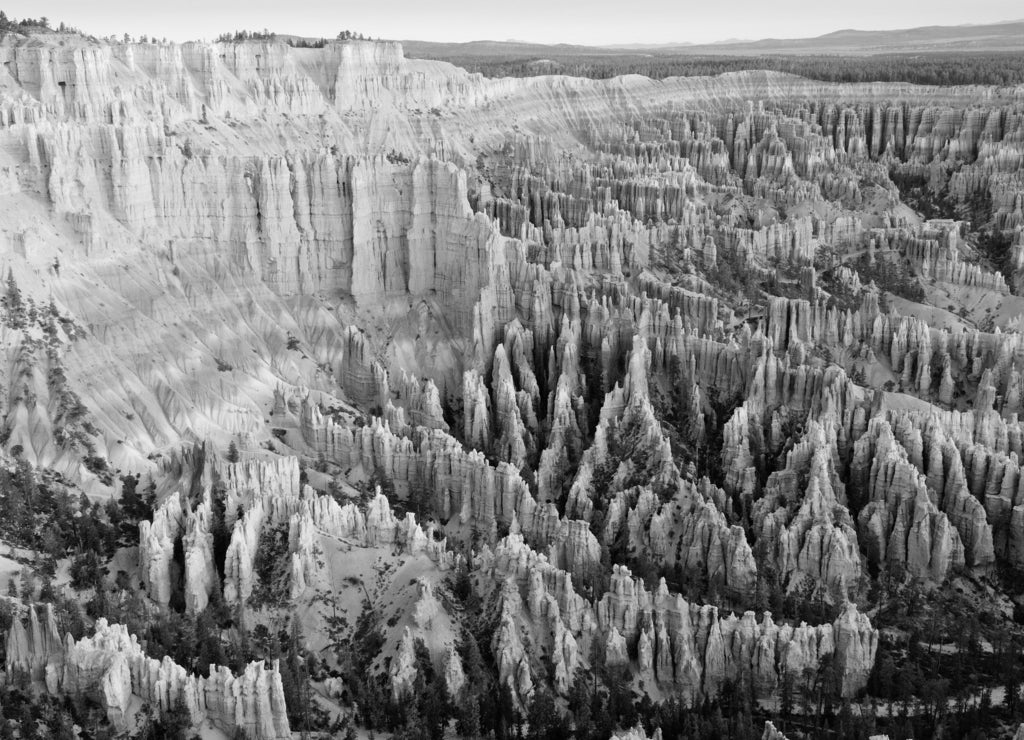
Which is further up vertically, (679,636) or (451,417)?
(451,417)

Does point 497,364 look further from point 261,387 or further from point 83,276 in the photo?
point 83,276

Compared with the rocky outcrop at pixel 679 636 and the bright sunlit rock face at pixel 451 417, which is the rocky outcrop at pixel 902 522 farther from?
the rocky outcrop at pixel 679 636

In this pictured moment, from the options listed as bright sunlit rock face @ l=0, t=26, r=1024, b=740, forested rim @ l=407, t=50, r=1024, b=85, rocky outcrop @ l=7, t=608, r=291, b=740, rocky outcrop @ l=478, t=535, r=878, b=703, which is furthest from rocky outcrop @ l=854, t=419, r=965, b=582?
forested rim @ l=407, t=50, r=1024, b=85

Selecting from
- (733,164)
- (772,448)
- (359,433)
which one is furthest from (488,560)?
(733,164)

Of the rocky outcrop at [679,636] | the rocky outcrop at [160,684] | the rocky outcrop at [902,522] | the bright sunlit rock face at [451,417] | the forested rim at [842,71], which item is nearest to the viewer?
the rocky outcrop at [160,684]

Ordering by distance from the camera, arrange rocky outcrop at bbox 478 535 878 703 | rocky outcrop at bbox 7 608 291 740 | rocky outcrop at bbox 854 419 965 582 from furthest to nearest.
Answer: rocky outcrop at bbox 854 419 965 582
rocky outcrop at bbox 478 535 878 703
rocky outcrop at bbox 7 608 291 740

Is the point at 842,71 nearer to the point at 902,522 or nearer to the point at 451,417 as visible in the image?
the point at 451,417

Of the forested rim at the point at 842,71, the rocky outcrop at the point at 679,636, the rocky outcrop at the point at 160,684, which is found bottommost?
the rocky outcrop at the point at 679,636

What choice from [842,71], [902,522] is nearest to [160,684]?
[902,522]

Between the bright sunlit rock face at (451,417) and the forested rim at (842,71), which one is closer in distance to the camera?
the bright sunlit rock face at (451,417)

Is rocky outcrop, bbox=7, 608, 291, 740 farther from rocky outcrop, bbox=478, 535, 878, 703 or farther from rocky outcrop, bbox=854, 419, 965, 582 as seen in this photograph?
rocky outcrop, bbox=854, 419, 965, 582

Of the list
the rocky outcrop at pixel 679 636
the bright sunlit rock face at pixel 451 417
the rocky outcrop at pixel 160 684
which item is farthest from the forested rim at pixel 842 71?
the rocky outcrop at pixel 160 684
